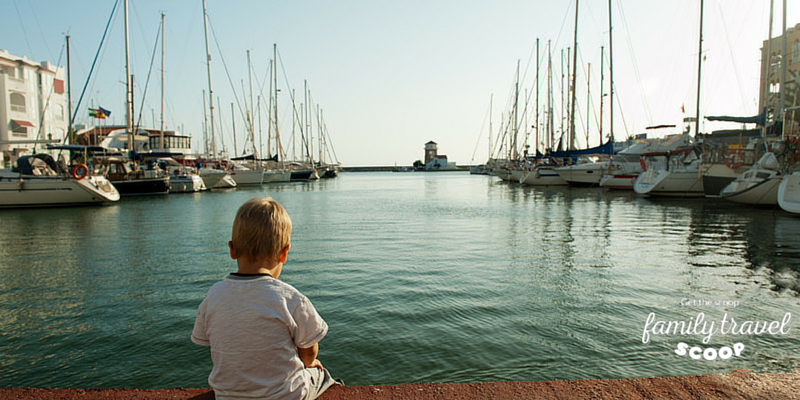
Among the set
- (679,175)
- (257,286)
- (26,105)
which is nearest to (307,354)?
(257,286)

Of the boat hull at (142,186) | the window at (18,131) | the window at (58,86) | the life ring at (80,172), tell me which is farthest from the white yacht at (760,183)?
the window at (58,86)

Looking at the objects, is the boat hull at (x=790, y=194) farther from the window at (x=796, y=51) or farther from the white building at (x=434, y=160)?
the white building at (x=434, y=160)

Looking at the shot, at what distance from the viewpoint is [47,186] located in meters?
28.0

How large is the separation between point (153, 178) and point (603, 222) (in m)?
35.0

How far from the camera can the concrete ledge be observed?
3.21 m

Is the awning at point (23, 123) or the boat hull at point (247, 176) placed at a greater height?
the awning at point (23, 123)

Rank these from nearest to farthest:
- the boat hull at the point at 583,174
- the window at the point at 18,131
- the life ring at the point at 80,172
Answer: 1. the life ring at the point at 80,172
2. the window at the point at 18,131
3. the boat hull at the point at 583,174

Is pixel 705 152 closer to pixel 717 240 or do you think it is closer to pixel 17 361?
pixel 717 240

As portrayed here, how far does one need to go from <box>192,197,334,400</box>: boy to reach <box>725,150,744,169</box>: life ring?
30.4 m

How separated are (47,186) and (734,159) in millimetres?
38784

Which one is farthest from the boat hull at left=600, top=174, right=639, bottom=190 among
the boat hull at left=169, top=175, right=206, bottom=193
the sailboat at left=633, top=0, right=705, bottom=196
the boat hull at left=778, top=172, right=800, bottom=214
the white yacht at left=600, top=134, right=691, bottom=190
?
the boat hull at left=169, top=175, right=206, bottom=193

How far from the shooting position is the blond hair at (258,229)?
8.57ft

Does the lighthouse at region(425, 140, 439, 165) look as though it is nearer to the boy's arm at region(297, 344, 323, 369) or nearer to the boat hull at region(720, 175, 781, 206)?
the boat hull at region(720, 175, 781, 206)

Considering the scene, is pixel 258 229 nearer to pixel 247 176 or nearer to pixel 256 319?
pixel 256 319
